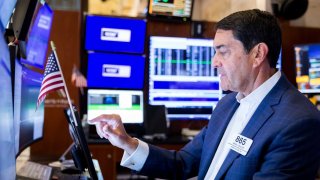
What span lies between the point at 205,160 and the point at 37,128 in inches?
51.5

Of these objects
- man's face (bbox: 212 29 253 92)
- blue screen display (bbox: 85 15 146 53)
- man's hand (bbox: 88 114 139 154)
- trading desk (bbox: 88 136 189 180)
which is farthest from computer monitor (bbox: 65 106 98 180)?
blue screen display (bbox: 85 15 146 53)

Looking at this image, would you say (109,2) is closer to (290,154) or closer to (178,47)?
(178,47)

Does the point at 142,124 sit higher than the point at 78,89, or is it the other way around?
the point at 78,89

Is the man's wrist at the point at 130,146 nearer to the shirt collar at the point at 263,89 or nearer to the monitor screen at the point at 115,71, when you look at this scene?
the shirt collar at the point at 263,89

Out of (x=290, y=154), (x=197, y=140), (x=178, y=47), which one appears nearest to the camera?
(x=290, y=154)

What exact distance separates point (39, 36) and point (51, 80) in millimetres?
999

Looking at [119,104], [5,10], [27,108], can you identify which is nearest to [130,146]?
[5,10]

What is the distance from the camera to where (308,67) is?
3.47 m

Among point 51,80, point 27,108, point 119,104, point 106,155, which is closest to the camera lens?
point 51,80

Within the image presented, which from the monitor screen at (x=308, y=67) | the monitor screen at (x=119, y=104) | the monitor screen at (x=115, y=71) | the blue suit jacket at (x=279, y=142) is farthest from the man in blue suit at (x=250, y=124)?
the monitor screen at (x=308, y=67)

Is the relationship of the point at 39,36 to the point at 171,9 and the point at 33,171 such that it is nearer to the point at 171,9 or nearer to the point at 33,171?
the point at 33,171

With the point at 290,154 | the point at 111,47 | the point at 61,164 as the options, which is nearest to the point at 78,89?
the point at 111,47

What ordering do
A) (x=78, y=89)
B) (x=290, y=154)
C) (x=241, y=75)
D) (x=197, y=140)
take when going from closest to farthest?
(x=290, y=154), (x=241, y=75), (x=197, y=140), (x=78, y=89)

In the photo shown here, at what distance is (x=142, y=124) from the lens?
3434 mm
